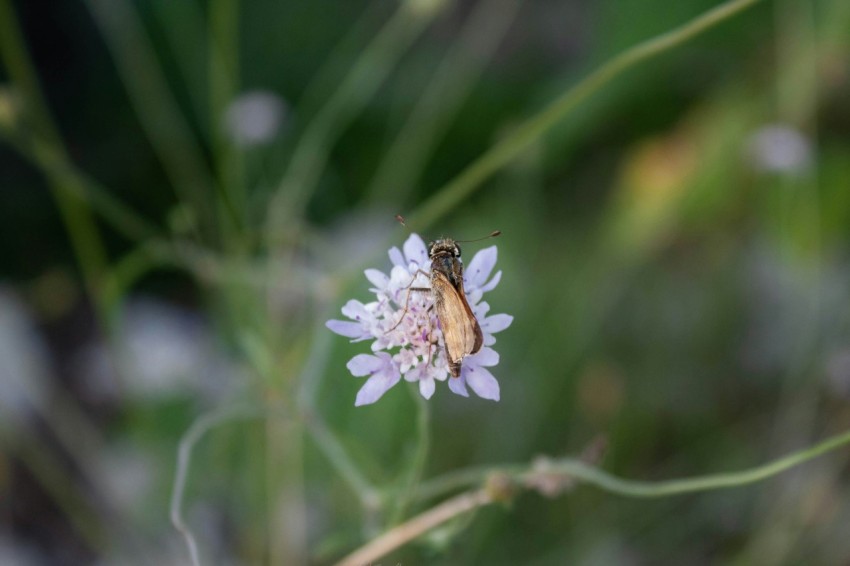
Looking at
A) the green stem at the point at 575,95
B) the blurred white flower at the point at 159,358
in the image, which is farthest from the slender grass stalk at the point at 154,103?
the green stem at the point at 575,95

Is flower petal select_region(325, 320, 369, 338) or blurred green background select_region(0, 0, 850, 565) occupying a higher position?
blurred green background select_region(0, 0, 850, 565)

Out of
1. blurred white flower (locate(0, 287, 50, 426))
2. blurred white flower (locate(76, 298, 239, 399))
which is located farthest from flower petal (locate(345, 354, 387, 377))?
blurred white flower (locate(0, 287, 50, 426))

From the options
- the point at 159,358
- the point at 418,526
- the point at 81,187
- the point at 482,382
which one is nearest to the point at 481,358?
the point at 482,382

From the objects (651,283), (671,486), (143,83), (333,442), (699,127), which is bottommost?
(671,486)

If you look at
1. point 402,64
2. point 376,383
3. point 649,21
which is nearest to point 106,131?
point 402,64

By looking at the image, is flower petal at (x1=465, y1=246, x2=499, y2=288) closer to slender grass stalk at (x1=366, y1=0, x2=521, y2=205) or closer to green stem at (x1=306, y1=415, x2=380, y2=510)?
green stem at (x1=306, y1=415, x2=380, y2=510)

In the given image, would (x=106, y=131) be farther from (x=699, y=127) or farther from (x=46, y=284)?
(x=699, y=127)

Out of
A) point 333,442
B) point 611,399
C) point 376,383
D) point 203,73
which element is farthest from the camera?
point 203,73
